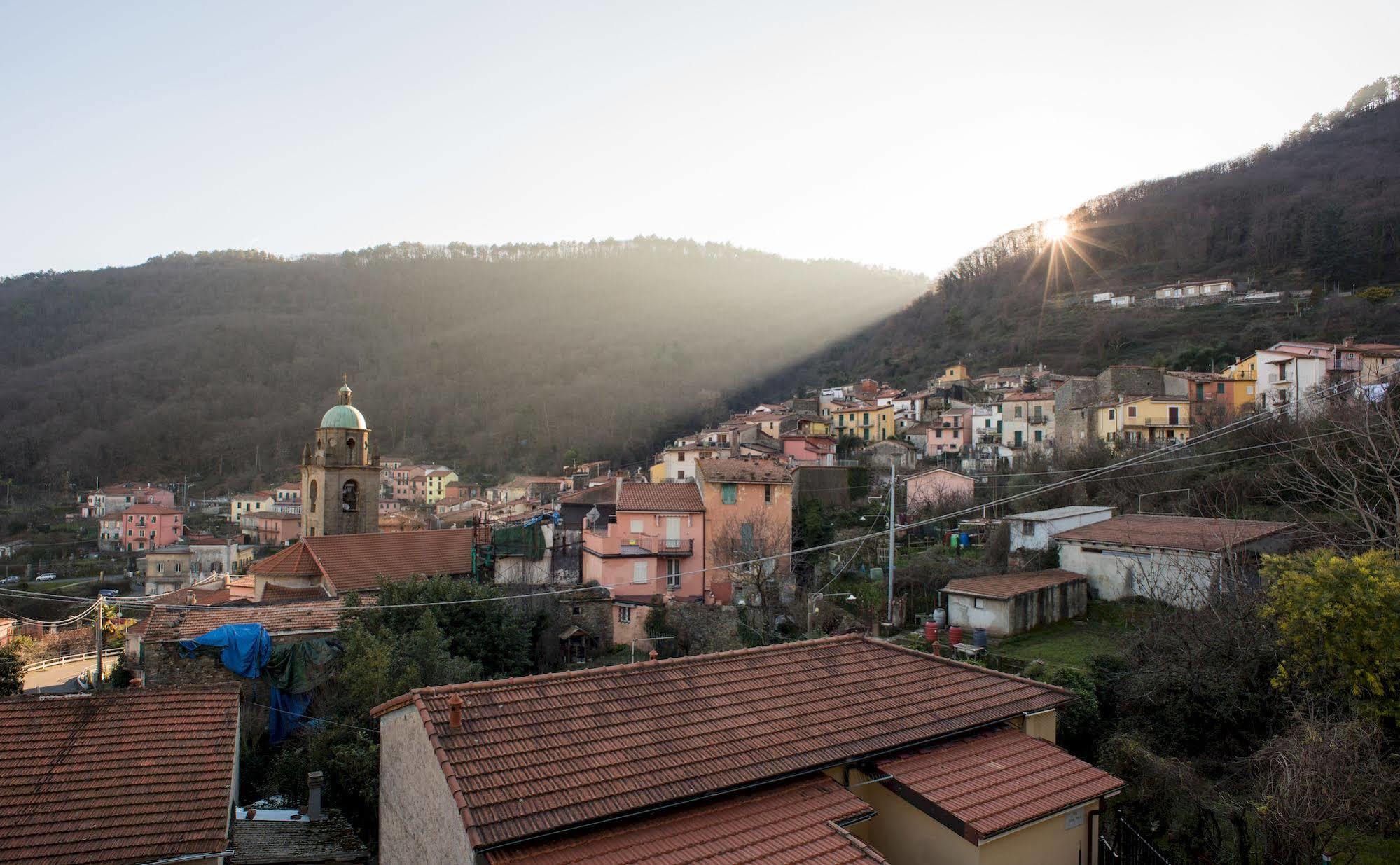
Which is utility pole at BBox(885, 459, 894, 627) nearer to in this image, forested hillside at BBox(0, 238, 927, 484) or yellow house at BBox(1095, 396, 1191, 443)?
yellow house at BBox(1095, 396, 1191, 443)

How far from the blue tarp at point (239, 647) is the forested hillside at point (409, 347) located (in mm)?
51843

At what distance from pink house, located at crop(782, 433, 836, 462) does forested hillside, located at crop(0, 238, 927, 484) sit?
27.7 m

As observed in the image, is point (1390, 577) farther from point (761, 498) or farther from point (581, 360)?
point (581, 360)

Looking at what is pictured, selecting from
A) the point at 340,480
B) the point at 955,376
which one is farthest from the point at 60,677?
the point at 955,376

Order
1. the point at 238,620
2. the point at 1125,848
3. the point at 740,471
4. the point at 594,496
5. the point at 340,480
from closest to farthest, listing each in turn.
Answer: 1. the point at 1125,848
2. the point at 238,620
3. the point at 740,471
4. the point at 340,480
5. the point at 594,496

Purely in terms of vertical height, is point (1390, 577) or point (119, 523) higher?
point (1390, 577)

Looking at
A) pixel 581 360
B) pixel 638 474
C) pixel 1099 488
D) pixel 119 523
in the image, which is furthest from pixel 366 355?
pixel 1099 488

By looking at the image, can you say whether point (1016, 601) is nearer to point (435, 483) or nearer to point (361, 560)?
point (361, 560)

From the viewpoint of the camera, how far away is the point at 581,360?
10181 centimetres

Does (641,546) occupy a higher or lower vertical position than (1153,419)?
lower

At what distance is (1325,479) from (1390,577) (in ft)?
43.7

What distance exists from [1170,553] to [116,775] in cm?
1988

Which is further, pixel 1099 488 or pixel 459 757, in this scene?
→ pixel 1099 488

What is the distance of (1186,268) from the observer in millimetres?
70125
